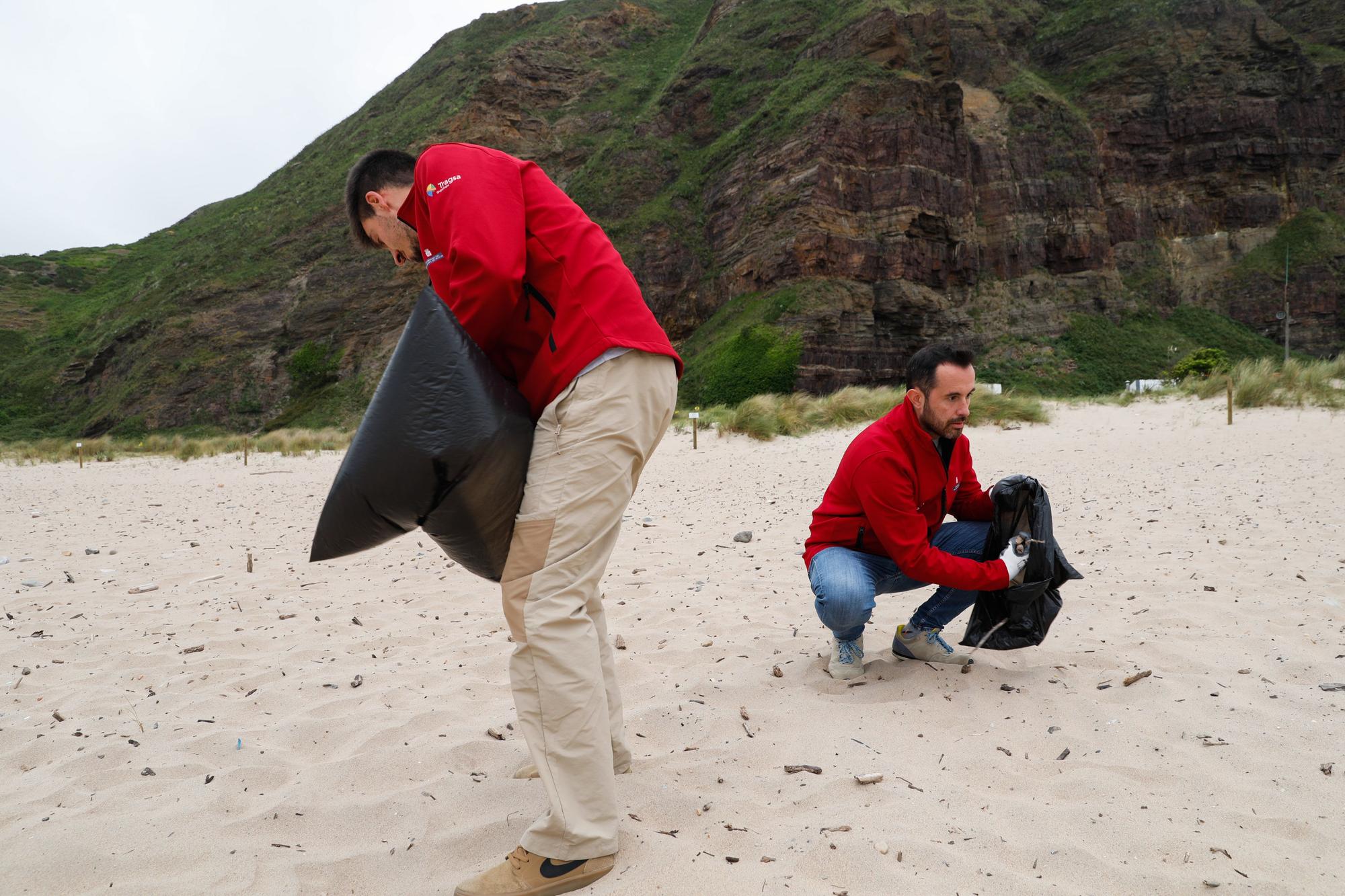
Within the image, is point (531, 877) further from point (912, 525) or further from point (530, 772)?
point (912, 525)

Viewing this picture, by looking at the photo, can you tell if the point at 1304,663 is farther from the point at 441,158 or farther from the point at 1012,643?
the point at 441,158

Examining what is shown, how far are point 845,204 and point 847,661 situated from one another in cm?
3047

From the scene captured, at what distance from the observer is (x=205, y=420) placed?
120 ft

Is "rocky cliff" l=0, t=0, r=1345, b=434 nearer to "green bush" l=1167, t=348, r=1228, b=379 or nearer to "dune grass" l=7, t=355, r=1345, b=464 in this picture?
"green bush" l=1167, t=348, r=1228, b=379

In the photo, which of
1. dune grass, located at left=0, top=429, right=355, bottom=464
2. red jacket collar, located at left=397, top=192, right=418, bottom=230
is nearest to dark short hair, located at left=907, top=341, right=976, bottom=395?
red jacket collar, located at left=397, top=192, right=418, bottom=230

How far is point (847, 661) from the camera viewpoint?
322cm

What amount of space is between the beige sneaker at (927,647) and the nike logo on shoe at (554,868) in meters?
1.92

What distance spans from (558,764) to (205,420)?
40862mm

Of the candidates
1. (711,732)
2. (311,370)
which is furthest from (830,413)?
(311,370)

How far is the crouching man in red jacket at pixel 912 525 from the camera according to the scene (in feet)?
9.77

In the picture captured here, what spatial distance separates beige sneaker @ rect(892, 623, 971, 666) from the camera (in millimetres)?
3324

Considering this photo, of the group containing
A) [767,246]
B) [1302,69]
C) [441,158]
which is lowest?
[441,158]

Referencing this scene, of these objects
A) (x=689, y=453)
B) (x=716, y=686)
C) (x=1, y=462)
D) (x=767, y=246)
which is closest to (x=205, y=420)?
(x=1, y=462)

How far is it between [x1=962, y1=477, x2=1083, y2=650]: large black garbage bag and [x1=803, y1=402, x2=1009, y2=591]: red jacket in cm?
11
